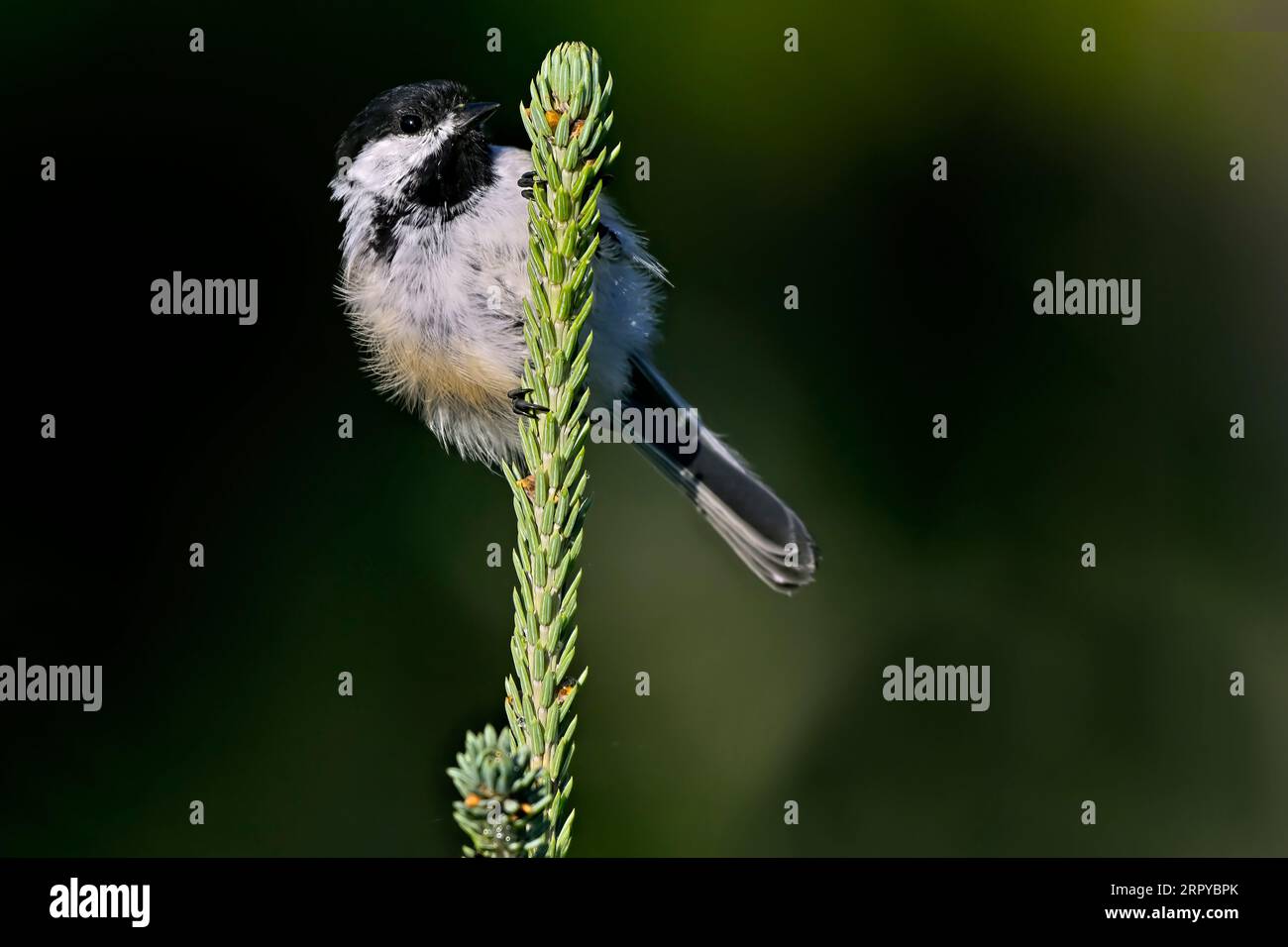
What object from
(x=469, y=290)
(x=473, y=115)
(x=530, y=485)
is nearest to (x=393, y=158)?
(x=473, y=115)

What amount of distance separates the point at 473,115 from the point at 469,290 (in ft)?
1.22

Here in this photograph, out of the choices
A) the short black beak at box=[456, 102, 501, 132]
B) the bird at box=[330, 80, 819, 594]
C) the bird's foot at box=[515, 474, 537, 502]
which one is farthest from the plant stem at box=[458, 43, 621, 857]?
the short black beak at box=[456, 102, 501, 132]

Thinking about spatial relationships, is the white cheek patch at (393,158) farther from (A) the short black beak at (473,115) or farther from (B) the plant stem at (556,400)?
(B) the plant stem at (556,400)

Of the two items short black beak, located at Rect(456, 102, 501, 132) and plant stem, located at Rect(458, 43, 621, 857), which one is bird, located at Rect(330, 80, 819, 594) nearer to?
short black beak, located at Rect(456, 102, 501, 132)

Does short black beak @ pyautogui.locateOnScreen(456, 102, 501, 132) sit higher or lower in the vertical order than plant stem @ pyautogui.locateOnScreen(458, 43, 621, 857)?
higher

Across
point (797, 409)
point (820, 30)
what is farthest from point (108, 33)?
point (797, 409)

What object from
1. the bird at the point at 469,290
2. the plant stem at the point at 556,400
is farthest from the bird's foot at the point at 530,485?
the bird at the point at 469,290

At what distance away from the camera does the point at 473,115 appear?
2398mm

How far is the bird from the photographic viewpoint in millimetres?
2338

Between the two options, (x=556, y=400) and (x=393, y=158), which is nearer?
(x=556, y=400)

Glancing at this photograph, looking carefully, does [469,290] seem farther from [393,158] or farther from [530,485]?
[530,485]

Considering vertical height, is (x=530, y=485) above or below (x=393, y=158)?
below

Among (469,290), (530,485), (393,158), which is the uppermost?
(393,158)

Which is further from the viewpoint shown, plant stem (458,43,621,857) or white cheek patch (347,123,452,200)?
white cheek patch (347,123,452,200)
